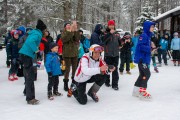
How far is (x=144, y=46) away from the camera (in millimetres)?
6805

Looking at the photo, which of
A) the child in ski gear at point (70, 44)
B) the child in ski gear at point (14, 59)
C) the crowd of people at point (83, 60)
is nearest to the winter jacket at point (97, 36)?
the crowd of people at point (83, 60)

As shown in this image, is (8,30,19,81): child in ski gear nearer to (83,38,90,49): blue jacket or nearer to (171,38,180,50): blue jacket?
(83,38,90,49): blue jacket

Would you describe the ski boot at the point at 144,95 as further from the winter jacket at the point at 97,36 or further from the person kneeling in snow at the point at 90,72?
the winter jacket at the point at 97,36

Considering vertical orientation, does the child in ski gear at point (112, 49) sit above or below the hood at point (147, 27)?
below

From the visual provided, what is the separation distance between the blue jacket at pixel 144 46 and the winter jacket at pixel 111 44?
120 cm

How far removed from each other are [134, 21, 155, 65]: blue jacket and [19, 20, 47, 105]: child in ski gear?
2370 mm

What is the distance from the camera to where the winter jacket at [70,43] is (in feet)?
24.5

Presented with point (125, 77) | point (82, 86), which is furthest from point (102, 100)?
point (125, 77)

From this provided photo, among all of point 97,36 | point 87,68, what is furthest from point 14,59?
point 87,68

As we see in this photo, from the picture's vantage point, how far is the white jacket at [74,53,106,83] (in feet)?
20.3

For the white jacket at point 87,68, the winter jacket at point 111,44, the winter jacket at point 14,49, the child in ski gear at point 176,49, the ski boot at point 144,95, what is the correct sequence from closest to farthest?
the white jacket at point 87,68 → the ski boot at point 144,95 → the winter jacket at point 111,44 → the winter jacket at point 14,49 → the child in ski gear at point 176,49

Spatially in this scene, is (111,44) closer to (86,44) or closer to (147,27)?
(147,27)

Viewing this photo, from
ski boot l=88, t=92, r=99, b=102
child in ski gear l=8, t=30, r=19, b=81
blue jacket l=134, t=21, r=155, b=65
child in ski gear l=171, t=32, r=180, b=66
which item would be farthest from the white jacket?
child in ski gear l=171, t=32, r=180, b=66

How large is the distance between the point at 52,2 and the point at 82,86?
550 inches
